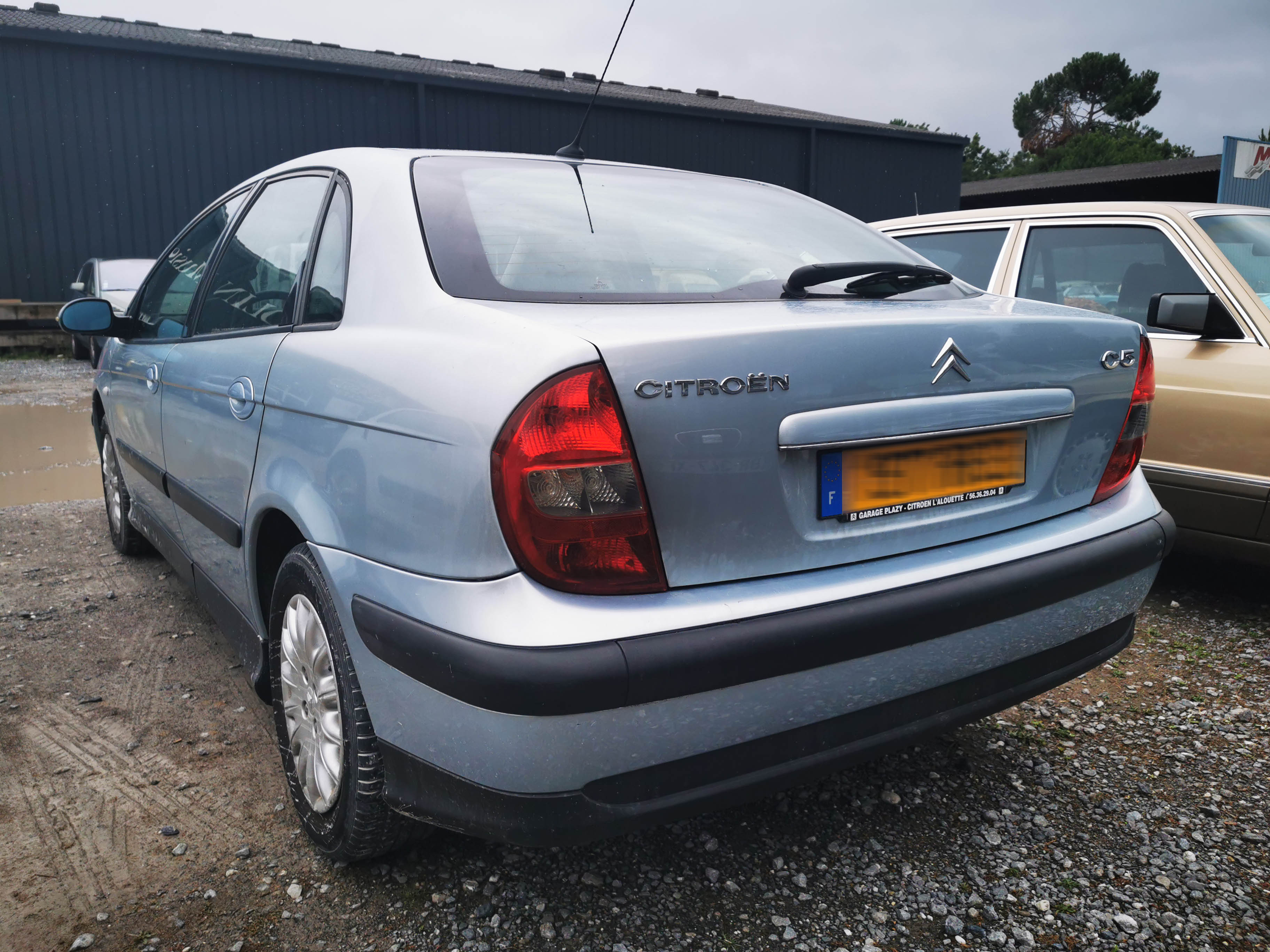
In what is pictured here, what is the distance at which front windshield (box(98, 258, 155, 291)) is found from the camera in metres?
10.5

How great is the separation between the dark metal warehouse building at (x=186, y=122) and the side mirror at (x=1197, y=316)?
11.9 m

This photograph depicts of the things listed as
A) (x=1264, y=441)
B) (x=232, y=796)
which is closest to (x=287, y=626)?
(x=232, y=796)

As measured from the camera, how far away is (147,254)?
14.8 m

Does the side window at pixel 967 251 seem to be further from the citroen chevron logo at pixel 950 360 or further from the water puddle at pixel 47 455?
the water puddle at pixel 47 455

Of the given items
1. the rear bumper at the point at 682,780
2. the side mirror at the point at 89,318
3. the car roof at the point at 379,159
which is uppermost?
the car roof at the point at 379,159

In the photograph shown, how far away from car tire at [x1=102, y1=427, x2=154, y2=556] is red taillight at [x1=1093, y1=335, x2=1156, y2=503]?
353 cm

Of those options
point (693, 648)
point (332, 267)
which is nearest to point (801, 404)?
point (693, 648)

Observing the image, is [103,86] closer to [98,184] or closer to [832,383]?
[98,184]

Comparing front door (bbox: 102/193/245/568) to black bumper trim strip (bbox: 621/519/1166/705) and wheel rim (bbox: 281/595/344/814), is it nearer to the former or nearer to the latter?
wheel rim (bbox: 281/595/344/814)

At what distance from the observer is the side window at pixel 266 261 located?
2152 mm

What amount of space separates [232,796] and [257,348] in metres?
1.06

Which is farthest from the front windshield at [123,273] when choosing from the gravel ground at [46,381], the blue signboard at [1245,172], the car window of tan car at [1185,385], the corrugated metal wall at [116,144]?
the blue signboard at [1245,172]

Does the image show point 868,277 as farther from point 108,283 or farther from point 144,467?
point 108,283

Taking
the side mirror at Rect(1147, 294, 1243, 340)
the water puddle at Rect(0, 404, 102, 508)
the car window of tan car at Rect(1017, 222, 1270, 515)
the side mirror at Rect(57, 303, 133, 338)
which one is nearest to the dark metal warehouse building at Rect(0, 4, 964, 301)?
the water puddle at Rect(0, 404, 102, 508)
